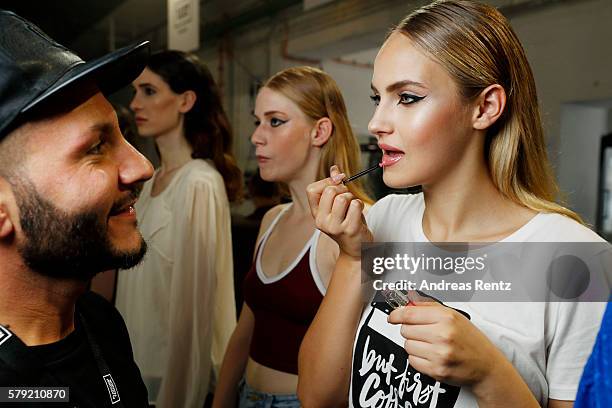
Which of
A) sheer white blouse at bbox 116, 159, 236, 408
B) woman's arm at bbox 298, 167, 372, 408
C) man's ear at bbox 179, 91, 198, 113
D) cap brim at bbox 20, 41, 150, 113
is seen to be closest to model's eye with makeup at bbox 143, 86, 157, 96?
man's ear at bbox 179, 91, 198, 113

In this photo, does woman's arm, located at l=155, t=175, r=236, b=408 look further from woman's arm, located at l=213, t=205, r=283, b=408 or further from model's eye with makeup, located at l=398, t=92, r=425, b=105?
model's eye with makeup, located at l=398, t=92, r=425, b=105

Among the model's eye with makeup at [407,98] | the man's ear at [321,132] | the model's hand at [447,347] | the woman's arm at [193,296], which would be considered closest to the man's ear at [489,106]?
the model's eye with makeup at [407,98]

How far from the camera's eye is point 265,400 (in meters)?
1.40

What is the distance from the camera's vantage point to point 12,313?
83 cm

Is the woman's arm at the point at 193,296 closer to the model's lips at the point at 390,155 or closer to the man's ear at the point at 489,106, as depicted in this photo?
the model's lips at the point at 390,155

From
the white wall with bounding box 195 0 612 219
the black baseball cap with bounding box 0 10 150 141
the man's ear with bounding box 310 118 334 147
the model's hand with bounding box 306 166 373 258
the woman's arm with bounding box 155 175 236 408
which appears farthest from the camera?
the woman's arm with bounding box 155 175 236 408

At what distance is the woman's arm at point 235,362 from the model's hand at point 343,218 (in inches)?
27.2

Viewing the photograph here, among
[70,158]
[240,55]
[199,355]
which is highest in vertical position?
[240,55]

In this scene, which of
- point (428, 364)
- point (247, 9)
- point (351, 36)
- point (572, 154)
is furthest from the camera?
point (247, 9)

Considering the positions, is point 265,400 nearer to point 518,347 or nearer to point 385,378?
point 385,378

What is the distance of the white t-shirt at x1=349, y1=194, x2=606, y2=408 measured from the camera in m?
0.82

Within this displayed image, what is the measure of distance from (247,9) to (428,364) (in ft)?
10.4

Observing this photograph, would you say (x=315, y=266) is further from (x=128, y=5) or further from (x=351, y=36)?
(x=128, y=5)

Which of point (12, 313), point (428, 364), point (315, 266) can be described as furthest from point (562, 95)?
point (12, 313)
